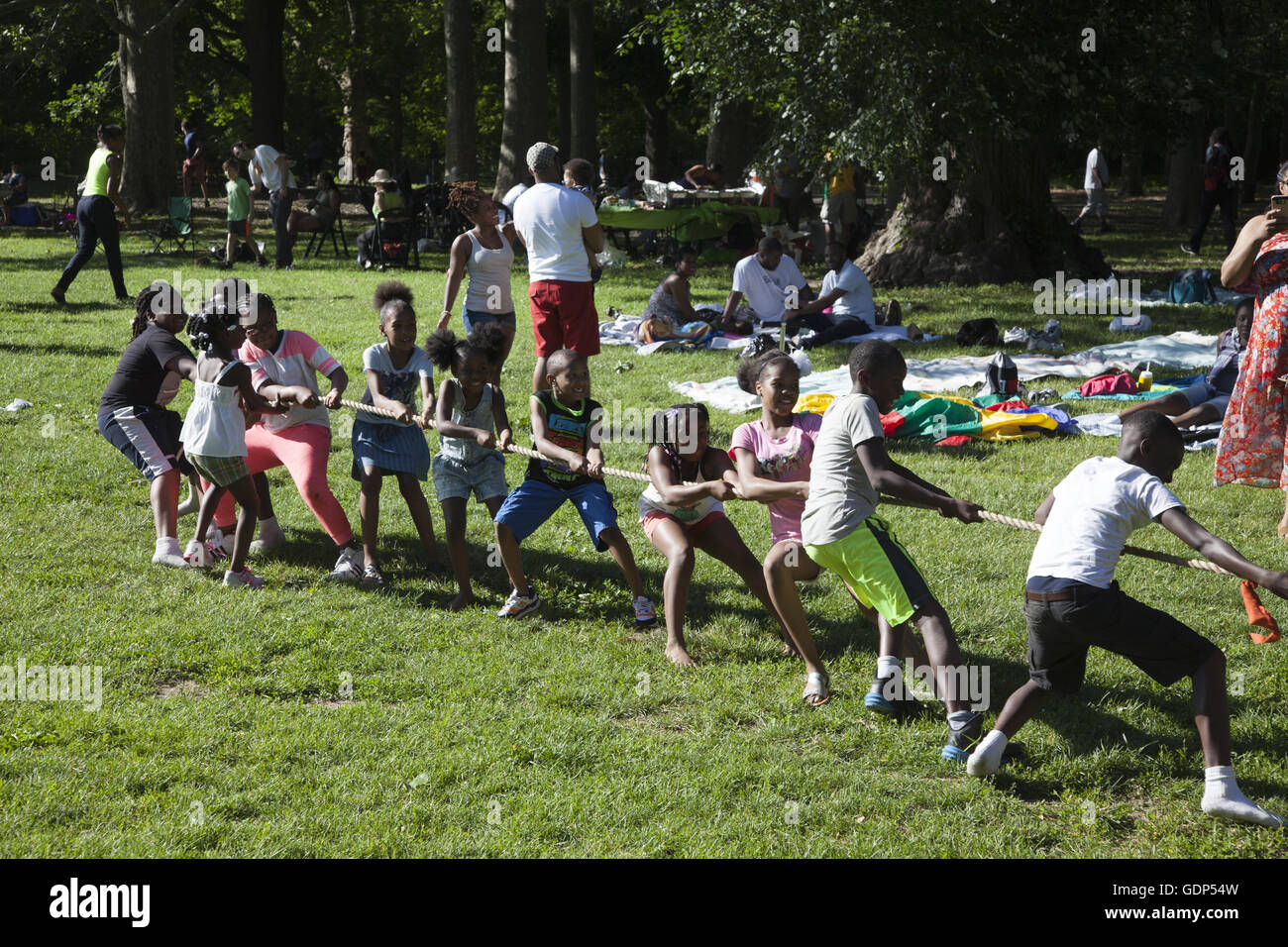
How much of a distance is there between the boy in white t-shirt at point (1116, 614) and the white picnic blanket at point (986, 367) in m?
5.79

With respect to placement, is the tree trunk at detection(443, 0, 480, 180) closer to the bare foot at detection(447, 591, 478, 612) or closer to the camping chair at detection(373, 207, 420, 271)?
the camping chair at detection(373, 207, 420, 271)

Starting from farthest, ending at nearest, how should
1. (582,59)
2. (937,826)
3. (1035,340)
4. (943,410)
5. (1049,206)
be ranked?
(582,59) → (1049,206) → (1035,340) → (943,410) → (937,826)

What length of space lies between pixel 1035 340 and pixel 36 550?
9556 millimetres

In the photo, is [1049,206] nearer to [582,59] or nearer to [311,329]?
[311,329]

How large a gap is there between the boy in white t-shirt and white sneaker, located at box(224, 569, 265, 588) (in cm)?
374

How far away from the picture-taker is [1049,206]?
59.6ft

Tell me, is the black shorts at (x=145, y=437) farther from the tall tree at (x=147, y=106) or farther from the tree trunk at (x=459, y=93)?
the tall tree at (x=147, y=106)

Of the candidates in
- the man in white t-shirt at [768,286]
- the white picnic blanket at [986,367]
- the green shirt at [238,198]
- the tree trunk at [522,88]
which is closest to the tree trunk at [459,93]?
the tree trunk at [522,88]

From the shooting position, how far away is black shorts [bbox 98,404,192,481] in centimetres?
667

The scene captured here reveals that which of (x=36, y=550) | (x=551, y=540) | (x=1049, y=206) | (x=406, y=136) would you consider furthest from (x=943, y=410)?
(x=406, y=136)

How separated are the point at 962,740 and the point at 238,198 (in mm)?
16191

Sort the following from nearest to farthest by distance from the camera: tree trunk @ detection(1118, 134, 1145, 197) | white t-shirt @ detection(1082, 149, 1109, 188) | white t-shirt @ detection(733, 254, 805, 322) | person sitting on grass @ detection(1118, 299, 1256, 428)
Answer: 1. person sitting on grass @ detection(1118, 299, 1256, 428)
2. white t-shirt @ detection(733, 254, 805, 322)
3. white t-shirt @ detection(1082, 149, 1109, 188)
4. tree trunk @ detection(1118, 134, 1145, 197)

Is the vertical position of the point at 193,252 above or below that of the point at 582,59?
below

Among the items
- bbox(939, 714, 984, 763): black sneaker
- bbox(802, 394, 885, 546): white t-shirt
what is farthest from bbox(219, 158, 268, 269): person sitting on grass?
bbox(939, 714, 984, 763): black sneaker
